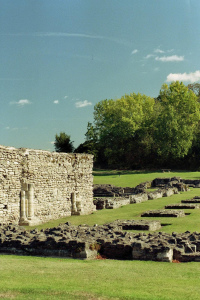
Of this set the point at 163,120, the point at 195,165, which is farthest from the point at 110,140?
the point at 195,165

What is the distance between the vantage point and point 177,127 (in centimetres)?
5906

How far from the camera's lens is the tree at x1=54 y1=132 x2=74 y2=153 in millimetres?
66688

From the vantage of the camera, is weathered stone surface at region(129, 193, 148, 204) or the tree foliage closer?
weathered stone surface at region(129, 193, 148, 204)

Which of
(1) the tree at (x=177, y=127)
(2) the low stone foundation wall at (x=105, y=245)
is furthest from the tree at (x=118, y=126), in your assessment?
(2) the low stone foundation wall at (x=105, y=245)

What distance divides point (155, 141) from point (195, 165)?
6497 millimetres

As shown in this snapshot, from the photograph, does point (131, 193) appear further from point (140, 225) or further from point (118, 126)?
point (118, 126)

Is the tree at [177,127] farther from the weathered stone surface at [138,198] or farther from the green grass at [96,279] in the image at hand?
the green grass at [96,279]

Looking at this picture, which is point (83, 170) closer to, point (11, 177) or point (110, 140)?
point (11, 177)

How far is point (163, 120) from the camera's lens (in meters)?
59.8

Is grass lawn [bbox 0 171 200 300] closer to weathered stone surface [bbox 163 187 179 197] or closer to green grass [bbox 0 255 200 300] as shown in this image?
green grass [bbox 0 255 200 300]

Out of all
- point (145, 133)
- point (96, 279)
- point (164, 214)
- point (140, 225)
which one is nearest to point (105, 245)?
point (96, 279)

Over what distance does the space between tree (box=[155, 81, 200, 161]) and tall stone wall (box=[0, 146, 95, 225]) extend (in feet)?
122

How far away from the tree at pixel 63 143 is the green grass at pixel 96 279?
186 ft

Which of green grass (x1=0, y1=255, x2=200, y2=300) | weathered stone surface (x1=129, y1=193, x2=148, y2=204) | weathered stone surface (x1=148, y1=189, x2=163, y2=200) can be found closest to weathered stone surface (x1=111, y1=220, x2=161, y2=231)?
green grass (x1=0, y1=255, x2=200, y2=300)
